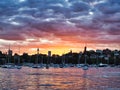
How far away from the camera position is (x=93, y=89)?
57.2 metres

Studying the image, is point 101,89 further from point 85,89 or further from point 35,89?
point 35,89

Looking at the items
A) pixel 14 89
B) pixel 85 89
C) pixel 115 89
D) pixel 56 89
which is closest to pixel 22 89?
pixel 14 89

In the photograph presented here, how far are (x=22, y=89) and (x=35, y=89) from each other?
85.6 inches

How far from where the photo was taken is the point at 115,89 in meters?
57.0

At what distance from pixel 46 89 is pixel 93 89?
25.6 feet

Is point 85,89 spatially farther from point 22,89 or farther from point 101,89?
point 22,89

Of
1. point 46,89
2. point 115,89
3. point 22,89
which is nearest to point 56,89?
point 46,89

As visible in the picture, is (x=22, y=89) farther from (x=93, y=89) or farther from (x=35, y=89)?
(x=93, y=89)

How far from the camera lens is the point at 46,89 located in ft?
187

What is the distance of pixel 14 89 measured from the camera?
56.5 metres

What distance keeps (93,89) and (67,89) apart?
4326 mm

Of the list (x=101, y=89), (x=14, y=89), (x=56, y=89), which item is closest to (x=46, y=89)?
(x=56, y=89)

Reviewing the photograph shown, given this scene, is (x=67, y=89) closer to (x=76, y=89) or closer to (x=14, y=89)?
(x=76, y=89)

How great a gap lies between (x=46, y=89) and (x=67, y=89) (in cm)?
347
